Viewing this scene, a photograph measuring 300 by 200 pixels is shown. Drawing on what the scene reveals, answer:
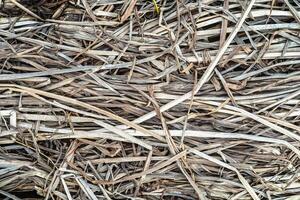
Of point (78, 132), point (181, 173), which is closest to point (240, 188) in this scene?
point (181, 173)

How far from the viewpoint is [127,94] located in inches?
40.6

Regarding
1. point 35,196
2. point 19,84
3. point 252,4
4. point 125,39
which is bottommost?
point 35,196

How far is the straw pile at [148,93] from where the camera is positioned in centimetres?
103

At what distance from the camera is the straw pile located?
103 cm

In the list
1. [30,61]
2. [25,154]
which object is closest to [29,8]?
[30,61]

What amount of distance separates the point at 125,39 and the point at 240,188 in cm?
43

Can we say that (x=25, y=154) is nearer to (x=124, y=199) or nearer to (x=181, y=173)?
(x=124, y=199)

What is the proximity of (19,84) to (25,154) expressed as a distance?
0.16 metres

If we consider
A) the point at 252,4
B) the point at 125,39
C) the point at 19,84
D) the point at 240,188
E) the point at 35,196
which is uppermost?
the point at 252,4

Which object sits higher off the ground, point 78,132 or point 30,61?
point 30,61

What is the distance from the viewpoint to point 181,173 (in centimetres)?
106

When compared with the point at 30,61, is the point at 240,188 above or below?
below

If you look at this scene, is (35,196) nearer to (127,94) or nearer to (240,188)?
(127,94)

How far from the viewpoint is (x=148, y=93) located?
3.38ft
